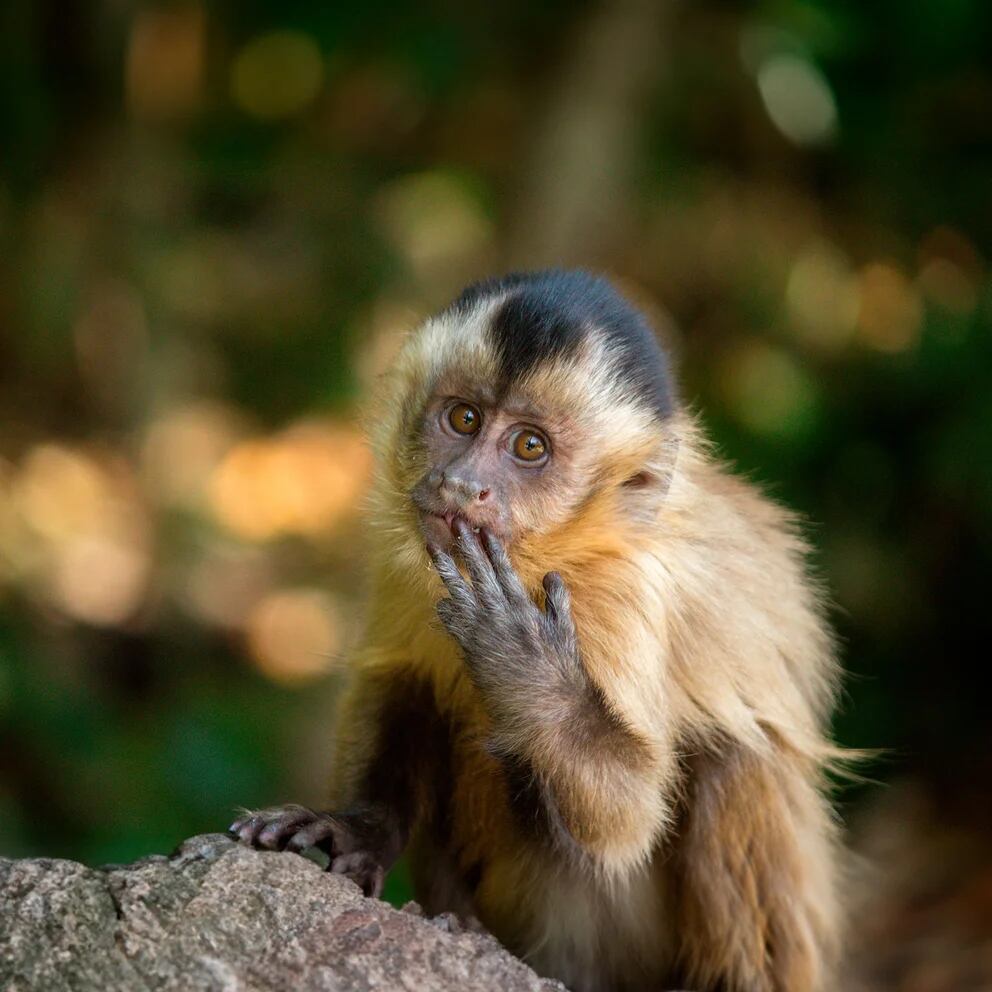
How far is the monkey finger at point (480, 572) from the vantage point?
3330 mm

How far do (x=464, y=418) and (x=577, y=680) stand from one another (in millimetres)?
781

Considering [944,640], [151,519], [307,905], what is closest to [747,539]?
[307,905]

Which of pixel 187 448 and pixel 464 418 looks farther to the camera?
pixel 187 448

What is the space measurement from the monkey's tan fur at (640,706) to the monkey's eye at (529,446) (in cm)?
8

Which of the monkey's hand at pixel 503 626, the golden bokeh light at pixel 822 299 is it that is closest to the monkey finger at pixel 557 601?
the monkey's hand at pixel 503 626

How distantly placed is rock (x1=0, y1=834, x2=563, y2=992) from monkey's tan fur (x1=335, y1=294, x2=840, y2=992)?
2.20 ft

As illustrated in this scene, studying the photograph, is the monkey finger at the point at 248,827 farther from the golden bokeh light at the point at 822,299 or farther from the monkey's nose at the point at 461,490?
the golden bokeh light at the point at 822,299

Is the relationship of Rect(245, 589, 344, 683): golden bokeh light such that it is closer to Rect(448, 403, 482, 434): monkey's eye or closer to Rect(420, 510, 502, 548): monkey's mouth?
Rect(448, 403, 482, 434): monkey's eye

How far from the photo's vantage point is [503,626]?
3.34 meters

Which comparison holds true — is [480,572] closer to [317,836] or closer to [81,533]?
[317,836]

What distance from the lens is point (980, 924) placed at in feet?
20.7

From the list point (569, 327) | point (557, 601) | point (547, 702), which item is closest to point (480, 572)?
point (557, 601)

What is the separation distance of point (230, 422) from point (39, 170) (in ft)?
6.56

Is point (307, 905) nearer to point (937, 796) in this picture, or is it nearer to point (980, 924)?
point (980, 924)
